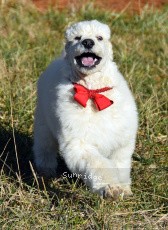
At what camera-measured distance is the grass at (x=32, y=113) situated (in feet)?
17.4

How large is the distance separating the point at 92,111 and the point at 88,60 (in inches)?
16.0

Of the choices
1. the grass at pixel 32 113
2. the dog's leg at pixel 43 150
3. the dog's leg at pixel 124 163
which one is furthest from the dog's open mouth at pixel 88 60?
the dog's leg at pixel 43 150

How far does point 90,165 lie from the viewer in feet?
17.2

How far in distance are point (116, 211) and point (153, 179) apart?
3.16 feet

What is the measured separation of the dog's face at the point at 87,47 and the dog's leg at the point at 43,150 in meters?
1.08

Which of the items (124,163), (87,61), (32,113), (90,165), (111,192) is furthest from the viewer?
(32,113)

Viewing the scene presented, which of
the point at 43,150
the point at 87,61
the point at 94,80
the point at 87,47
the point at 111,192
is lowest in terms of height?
the point at 43,150

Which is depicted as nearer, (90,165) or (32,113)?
(90,165)

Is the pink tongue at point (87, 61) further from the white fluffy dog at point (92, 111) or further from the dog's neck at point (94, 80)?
the dog's neck at point (94, 80)

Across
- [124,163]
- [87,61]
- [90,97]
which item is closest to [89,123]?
[90,97]

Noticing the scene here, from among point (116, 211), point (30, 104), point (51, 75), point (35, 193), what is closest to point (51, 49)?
point (30, 104)

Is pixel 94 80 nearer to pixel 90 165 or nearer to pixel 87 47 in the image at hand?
pixel 87 47

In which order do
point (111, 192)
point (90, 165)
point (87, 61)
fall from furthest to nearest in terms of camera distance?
point (87, 61) → point (90, 165) → point (111, 192)

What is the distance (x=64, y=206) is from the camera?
217 inches
